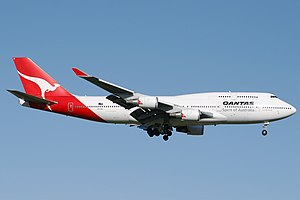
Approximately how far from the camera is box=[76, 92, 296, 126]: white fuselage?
181 feet

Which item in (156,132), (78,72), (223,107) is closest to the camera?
(78,72)

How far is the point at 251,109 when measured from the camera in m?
55.3

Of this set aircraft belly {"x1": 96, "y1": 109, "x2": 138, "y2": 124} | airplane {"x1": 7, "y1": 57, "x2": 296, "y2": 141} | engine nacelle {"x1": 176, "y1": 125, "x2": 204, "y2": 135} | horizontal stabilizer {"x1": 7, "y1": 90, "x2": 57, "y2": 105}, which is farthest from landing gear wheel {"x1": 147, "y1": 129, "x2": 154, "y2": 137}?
horizontal stabilizer {"x1": 7, "y1": 90, "x2": 57, "y2": 105}

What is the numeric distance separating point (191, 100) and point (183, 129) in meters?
4.21

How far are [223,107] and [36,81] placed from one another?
64.0 feet

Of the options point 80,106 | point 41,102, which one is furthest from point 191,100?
point 41,102

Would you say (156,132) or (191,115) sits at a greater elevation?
(191,115)

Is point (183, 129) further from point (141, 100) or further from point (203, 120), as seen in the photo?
point (141, 100)

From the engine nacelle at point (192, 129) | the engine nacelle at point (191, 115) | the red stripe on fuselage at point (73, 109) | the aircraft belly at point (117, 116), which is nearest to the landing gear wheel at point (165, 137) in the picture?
the engine nacelle at point (192, 129)

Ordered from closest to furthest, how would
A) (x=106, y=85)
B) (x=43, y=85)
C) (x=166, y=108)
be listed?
(x=106, y=85), (x=166, y=108), (x=43, y=85)

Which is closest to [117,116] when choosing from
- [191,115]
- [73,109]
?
[73,109]

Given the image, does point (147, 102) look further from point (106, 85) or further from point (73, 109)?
point (73, 109)

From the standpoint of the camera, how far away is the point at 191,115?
53469 mm

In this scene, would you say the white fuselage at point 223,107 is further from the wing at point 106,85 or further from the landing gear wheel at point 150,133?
the wing at point 106,85
